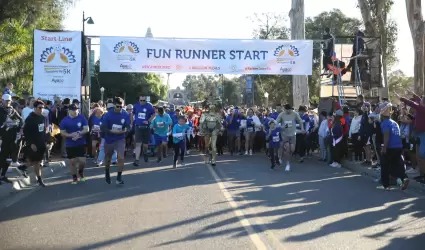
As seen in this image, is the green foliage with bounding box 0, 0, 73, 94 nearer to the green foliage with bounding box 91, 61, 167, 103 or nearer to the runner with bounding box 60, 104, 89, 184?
the runner with bounding box 60, 104, 89, 184

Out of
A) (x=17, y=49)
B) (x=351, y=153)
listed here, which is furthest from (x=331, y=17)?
(x=351, y=153)

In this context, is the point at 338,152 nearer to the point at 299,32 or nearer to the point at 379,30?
the point at 299,32

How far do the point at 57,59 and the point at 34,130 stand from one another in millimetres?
8046

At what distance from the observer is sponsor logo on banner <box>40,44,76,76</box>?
1905 cm

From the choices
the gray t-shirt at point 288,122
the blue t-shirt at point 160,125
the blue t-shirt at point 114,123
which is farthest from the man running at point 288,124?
the blue t-shirt at point 114,123

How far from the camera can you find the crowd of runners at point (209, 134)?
11.8 m

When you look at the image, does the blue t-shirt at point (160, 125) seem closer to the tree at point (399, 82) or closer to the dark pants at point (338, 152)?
the dark pants at point (338, 152)

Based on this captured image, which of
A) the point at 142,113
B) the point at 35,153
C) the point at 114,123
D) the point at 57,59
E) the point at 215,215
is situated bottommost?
the point at 215,215

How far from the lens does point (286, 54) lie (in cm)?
2016

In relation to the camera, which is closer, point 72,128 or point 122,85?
point 72,128

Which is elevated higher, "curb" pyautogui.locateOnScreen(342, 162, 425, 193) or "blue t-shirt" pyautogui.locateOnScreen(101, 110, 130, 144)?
"blue t-shirt" pyautogui.locateOnScreen(101, 110, 130, 144)

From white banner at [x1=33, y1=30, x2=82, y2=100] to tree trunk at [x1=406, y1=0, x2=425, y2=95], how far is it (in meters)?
13.6

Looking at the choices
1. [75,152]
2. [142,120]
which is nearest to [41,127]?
[75,152]

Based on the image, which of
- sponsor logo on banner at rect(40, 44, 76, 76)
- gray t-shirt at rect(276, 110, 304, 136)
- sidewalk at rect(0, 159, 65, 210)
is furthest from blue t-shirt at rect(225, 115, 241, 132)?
sidewalk at rect(0, 159, 65, 210)
